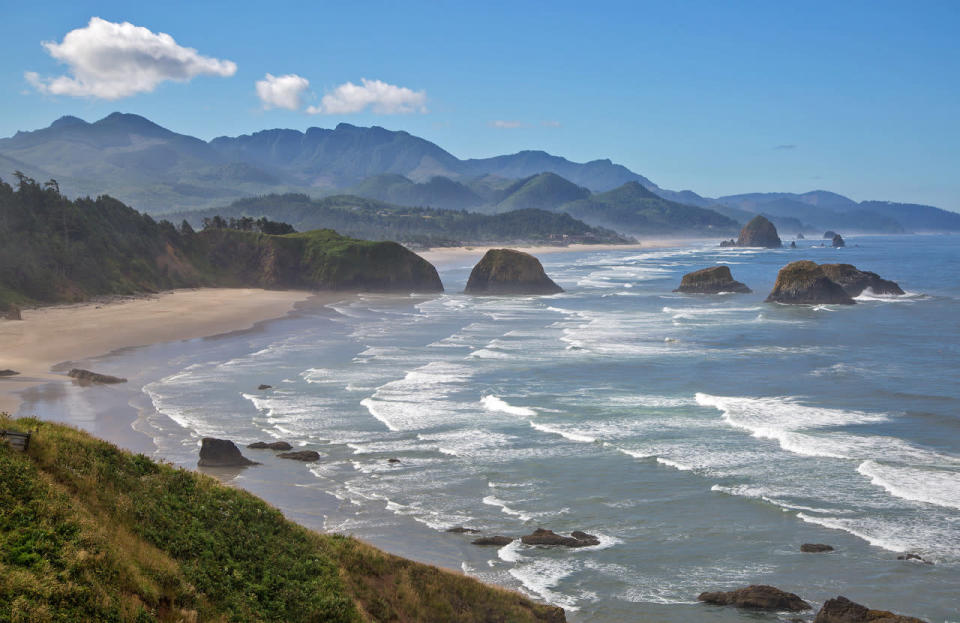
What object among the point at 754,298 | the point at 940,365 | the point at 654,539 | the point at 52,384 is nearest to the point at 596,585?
the point at 654,539

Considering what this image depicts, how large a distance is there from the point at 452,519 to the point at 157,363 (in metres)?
30.5

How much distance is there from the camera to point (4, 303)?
63.8m

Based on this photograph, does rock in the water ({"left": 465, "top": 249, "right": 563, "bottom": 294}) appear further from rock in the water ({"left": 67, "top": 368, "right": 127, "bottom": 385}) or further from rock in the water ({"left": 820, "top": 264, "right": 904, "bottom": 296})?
rock in the water ({"left": 67, "top": 368, "right": 127, "bottom": 385})

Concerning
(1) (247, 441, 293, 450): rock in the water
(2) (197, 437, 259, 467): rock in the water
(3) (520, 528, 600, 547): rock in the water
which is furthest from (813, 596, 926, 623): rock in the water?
(1) (247, 441, 293, 450): rock in the water

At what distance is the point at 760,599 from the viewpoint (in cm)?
1700

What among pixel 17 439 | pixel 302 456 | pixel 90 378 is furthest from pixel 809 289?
pixel 17 439

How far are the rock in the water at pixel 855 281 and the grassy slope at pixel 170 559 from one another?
2983 inches

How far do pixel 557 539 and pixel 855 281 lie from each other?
72.0m

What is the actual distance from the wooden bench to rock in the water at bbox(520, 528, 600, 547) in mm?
12039

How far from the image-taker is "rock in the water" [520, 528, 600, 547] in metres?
20.4

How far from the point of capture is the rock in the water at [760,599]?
1686 cm

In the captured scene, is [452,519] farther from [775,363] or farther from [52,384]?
[775,363]

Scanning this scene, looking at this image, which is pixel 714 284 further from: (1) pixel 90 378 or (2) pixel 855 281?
(1) pixel 90 378

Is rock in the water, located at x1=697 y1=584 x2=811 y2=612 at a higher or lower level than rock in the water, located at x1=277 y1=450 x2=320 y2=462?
lower
